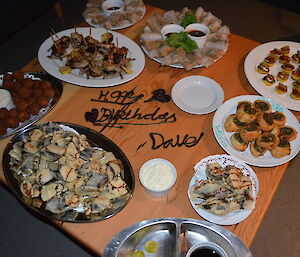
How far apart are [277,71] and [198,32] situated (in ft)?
2.41

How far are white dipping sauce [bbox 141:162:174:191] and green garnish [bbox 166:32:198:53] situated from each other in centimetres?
115

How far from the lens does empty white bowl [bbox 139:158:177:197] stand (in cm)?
181

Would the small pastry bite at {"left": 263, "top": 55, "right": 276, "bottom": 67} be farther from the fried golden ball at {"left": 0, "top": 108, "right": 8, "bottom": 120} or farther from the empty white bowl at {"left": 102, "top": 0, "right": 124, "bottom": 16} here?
the fried golden ball at {"left": 0, "top": 108, "right": 8, "bottom": 120}

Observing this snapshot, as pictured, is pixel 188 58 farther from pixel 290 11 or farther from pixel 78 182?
pixel 290 11

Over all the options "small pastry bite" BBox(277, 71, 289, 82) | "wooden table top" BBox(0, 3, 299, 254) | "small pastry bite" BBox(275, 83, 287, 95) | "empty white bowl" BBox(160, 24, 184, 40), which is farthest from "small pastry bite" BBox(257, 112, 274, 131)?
"empty white bowl" BBox(160, 24, 184, 40)

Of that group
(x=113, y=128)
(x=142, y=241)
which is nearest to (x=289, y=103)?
(x=113, y=128)

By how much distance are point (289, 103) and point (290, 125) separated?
24cm

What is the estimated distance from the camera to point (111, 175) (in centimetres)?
182

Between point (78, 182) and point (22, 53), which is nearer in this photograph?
point (78, 182)

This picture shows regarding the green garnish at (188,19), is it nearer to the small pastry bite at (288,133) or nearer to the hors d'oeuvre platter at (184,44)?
the hors d'oeuvre platter at (184,44)

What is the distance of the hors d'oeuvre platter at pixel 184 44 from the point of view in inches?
100

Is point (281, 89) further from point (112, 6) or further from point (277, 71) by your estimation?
point (112, 6)

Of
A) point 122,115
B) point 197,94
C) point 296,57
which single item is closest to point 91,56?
point 122,115

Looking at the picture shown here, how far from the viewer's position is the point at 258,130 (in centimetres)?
204
